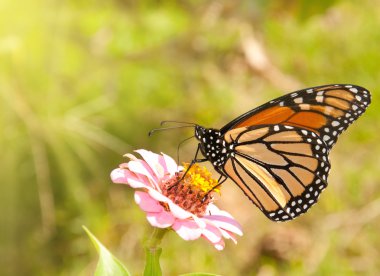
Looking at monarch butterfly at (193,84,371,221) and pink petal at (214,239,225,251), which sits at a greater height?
monarch butterfly at (193,84,371,221)

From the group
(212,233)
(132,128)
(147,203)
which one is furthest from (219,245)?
(132,128)

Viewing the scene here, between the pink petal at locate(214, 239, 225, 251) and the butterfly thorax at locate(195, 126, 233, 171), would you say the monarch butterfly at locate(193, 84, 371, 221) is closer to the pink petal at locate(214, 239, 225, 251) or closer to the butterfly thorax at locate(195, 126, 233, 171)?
the butterfly thorax at locate(195, 126, 233, 171)

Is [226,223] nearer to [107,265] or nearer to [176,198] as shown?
[176,198]

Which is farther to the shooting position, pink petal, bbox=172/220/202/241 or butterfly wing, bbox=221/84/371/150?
butterfly wing, bbox=221/84/371/150

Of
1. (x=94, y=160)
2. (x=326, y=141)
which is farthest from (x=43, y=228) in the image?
(x=326, y=141)

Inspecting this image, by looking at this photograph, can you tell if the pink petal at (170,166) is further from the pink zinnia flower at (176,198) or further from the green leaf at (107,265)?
the green leaf at (107,265)

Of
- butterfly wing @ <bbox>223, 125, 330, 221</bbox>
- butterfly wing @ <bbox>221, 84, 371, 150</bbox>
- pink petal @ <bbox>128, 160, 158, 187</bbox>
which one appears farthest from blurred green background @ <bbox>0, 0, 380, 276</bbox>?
pink petal @ <bbox>128, 160, 158, 187</bbox>

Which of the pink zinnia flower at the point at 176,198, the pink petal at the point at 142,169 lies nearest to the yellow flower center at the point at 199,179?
the pink zinnia flower at the point at 176,198
